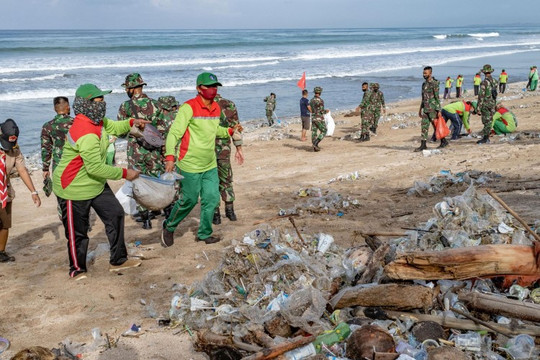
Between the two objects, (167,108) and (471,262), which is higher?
(167,108)

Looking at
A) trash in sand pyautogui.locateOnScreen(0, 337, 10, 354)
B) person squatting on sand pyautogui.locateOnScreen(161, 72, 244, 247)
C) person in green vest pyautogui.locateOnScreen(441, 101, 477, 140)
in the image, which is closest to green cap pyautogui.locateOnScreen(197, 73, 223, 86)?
person squatting on sand pyautogui.locateOnScreen(161, 72, 244, 247)

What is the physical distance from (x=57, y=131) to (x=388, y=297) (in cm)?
448

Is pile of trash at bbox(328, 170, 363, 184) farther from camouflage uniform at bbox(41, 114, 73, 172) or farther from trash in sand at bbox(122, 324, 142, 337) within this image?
trash in sand at bbox(122, 324, 142, 337)

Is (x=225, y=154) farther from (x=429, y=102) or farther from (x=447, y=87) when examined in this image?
(x=447, y=87)

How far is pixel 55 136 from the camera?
6438 mm

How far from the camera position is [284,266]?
4441 mm

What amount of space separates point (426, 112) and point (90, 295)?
880 centimetres

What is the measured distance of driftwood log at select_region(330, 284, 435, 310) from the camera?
12.5 ft

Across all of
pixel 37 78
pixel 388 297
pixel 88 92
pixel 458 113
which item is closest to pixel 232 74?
pixel 37 78

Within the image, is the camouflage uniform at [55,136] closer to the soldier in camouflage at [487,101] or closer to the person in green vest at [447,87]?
the soldier in camouflage at [487,101]

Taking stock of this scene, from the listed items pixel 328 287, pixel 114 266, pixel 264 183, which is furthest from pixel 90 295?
pixel 264 183

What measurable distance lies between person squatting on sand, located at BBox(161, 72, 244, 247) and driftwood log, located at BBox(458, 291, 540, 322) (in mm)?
3206

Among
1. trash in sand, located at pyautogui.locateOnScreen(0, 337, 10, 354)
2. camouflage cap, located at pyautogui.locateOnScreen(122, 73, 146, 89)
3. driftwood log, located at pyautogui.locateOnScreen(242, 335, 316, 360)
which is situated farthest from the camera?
camouflage cap, located at pyautogui.locateOnScreen(122, 73, 146, 89)

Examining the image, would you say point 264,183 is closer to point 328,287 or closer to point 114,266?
point 114,266
